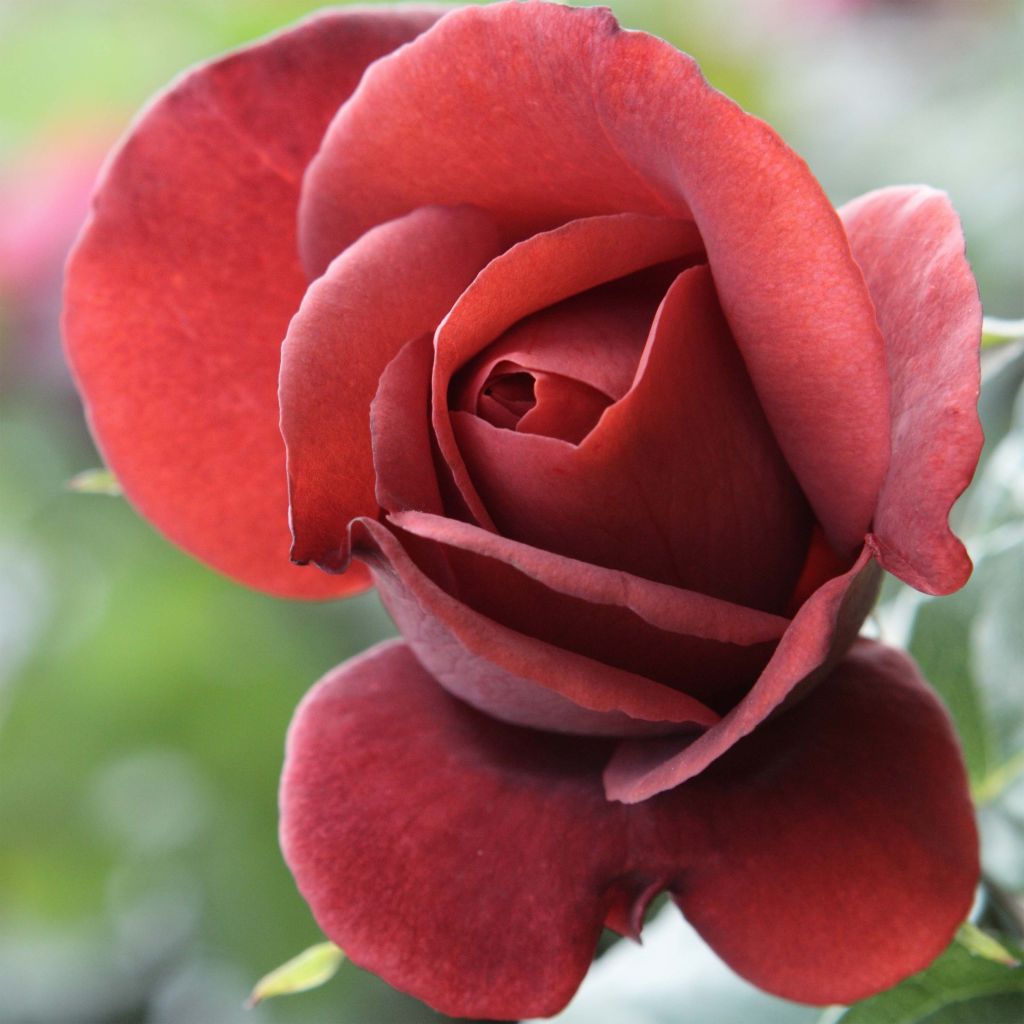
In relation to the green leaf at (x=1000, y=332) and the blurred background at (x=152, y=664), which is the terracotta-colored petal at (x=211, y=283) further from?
the blurred background at (x=152, y=664)

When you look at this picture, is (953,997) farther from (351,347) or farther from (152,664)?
(152,664)

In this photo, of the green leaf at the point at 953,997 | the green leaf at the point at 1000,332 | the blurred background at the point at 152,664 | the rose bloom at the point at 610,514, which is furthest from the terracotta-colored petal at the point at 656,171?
the blurred background at the point at 152,664

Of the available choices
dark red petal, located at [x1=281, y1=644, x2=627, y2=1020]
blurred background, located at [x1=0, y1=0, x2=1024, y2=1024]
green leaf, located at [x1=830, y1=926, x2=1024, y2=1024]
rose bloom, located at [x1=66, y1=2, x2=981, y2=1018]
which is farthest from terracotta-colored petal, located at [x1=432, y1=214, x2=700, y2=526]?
blurred background, located at [x1=0, y1=0, x2=1024, y2=1024]

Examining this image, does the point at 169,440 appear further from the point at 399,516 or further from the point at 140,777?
the point at 140,777


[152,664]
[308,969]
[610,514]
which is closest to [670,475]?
[610,514]

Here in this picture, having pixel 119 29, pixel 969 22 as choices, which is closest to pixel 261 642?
pixel 119 29

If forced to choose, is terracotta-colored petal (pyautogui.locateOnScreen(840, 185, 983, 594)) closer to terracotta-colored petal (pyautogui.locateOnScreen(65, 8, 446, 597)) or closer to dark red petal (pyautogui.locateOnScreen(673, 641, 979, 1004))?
dark red petal (pyautogui.locateOnScreen(673, 641, 979, 1004))
